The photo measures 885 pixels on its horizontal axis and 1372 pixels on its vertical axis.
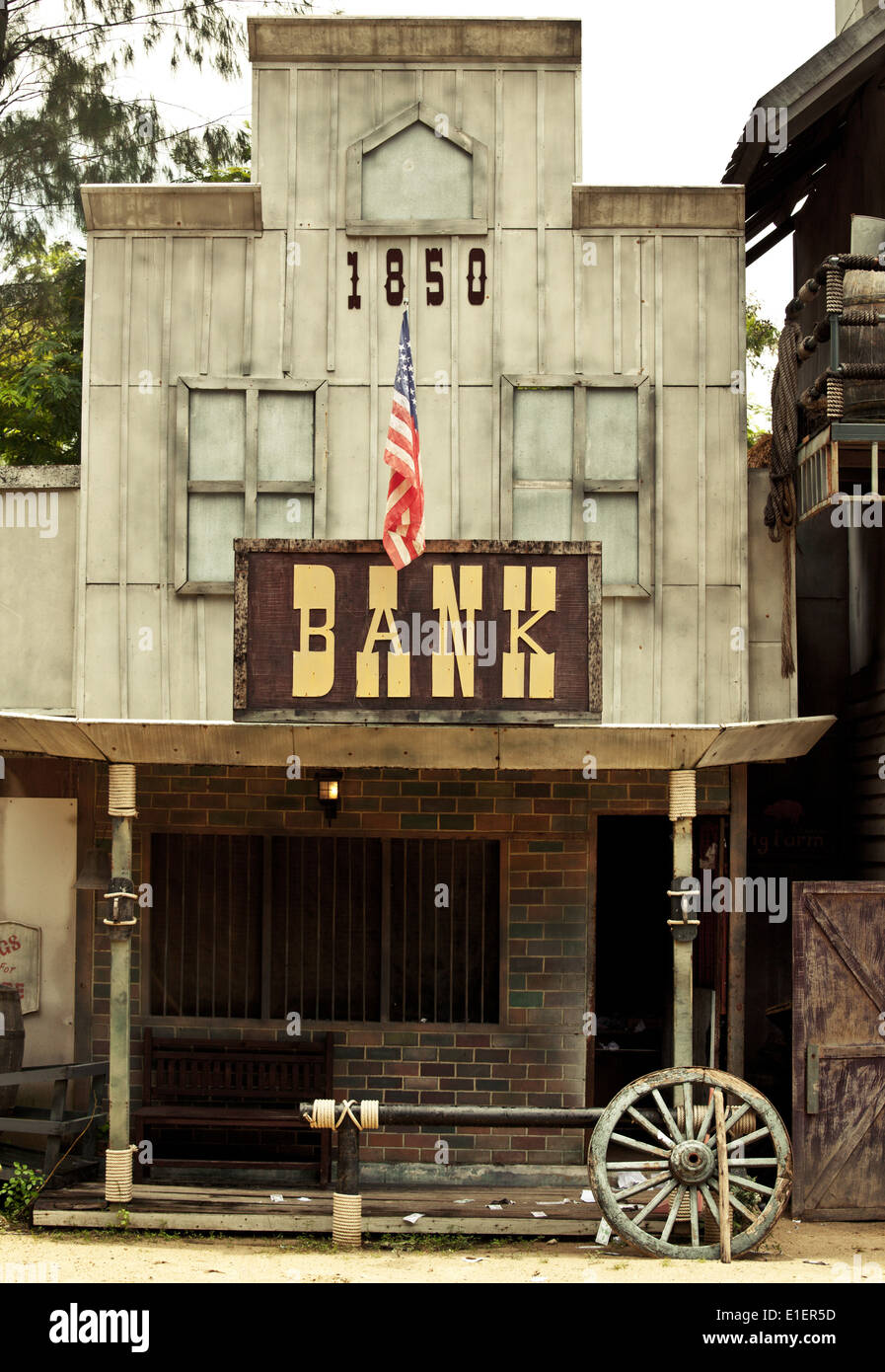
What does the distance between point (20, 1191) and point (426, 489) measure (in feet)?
18.4

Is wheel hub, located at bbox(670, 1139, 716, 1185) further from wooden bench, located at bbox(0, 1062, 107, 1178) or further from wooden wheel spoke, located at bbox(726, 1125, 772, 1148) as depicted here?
wooden bench, located at bbox(0, 1062, 107, 1178)

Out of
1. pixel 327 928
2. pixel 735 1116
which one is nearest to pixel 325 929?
pixel 327 928

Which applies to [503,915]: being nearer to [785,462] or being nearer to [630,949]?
[785,462]

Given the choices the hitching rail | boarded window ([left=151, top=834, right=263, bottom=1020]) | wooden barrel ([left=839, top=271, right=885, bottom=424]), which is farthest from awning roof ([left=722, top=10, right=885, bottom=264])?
the hitching rail

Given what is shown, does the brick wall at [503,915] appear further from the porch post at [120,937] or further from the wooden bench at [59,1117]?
the porch post at [120,937]

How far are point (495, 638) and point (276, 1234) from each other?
3943 mm

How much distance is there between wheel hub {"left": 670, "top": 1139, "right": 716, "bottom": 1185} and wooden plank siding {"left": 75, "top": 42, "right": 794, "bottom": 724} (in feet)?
10.7

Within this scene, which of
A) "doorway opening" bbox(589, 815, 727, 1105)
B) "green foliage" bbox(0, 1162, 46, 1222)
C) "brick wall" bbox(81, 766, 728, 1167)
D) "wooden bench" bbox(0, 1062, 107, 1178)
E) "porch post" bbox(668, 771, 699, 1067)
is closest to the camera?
"porch post" bbox(668, 771, 699, 1067)

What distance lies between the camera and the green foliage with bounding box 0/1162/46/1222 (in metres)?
8.69

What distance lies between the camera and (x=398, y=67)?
10305mm

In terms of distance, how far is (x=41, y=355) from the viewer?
15984mm

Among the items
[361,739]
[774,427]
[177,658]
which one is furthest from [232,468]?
[774,427]

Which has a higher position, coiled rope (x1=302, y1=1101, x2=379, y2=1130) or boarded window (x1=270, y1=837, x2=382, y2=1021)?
boarded window (x1=270, y1=837, x2=382, y2=1021)

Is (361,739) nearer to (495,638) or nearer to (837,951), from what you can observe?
(495,638)
